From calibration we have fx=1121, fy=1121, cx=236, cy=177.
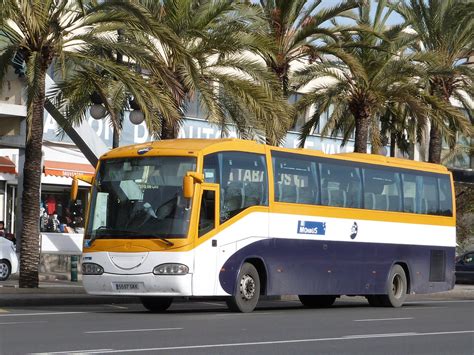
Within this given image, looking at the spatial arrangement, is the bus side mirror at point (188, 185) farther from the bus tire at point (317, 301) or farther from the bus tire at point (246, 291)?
the bus tire at point (317, 301)

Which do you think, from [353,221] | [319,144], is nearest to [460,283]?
[319,144]

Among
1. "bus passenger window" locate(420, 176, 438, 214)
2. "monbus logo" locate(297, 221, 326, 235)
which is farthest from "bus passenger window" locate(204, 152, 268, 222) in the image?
"bus passenger window" locate(420, 176, 438, 214)

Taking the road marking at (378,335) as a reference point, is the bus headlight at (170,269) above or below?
above

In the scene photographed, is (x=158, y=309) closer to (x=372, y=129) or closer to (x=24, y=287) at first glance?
(x=24, y=287)

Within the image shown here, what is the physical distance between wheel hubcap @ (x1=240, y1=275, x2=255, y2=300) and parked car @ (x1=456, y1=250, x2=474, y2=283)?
22.6 metres

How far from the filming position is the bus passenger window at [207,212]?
20156 millimetres

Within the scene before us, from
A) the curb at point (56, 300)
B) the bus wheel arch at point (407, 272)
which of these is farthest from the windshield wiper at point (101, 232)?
the bus wheel arch at point (407, 272)

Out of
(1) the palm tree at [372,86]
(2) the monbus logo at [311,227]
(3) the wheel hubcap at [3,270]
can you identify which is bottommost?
(3) the wheel hubcap at [3,270]

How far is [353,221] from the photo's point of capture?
2408cm

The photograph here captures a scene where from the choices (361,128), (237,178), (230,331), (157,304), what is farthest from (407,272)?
(230,331)

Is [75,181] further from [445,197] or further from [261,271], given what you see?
[445,197]

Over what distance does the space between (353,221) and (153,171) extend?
18.1ft

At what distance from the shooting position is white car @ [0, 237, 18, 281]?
3008 cm

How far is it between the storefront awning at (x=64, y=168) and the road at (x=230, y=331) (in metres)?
19.1
